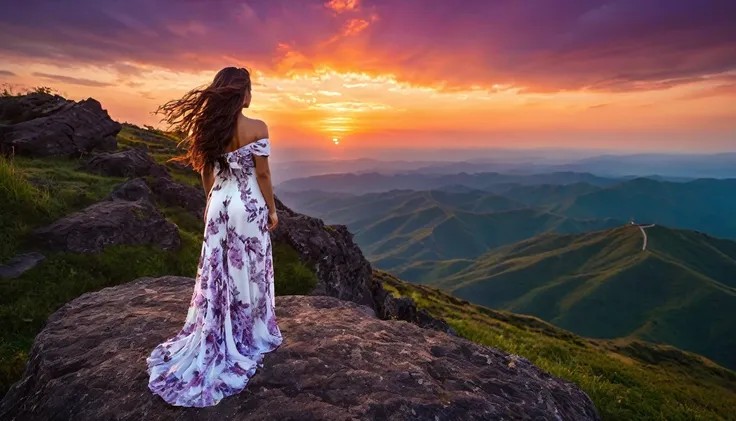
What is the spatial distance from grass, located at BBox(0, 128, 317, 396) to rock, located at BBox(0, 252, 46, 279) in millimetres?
173

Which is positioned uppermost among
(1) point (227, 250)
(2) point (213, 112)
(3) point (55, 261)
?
(2) point (213, 112)

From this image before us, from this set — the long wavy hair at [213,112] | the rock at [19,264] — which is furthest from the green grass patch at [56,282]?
the long wavy hair at [213,112]


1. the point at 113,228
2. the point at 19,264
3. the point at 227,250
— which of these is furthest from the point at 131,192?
the point at 227,250

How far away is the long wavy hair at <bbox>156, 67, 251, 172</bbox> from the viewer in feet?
23.4

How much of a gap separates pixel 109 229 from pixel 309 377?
11195 mm

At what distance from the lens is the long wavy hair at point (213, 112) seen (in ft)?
23.4

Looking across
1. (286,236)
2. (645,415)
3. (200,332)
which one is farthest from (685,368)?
(200,332)

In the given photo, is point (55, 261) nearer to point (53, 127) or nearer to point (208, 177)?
point (208, 177)

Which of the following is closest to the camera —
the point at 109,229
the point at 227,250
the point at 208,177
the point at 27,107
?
the point at 227,250

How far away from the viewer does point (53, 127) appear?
831 inches

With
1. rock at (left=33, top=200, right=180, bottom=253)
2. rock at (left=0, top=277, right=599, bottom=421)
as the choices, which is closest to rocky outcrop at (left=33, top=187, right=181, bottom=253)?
rock at (left=33, top=200, right=180, bottom=253)

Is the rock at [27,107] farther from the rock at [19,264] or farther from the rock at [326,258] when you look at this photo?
the rock at [326,258]

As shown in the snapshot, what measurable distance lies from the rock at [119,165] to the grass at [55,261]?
1014 mm

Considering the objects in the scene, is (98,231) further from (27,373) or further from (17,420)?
(17,420)
